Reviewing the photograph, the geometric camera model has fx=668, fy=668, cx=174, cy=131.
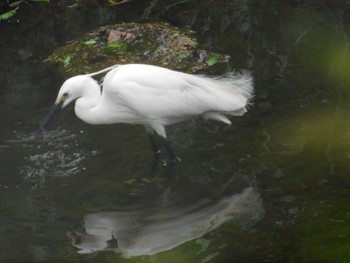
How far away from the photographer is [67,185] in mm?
6070

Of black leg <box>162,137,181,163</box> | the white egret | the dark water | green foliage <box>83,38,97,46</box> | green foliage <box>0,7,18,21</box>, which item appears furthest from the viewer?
green foliage <box>0,7,18,21</box>

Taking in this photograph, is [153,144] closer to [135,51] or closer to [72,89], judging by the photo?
[72,89]

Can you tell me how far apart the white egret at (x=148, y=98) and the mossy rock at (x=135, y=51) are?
6.11 feet

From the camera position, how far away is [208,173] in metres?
6.04

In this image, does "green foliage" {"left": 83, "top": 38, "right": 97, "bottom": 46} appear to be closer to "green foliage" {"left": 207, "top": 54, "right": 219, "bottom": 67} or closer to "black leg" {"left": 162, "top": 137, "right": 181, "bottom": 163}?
"green foliage" {"left": 207, "top": 54, "right": 219, "bottom": 67}

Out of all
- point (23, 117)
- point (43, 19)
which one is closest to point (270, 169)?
point (23, 117)

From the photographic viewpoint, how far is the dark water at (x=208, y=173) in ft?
16.1

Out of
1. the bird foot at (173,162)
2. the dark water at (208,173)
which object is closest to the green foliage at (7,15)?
the dark water at (208,173)

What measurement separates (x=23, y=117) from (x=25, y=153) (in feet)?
2.87

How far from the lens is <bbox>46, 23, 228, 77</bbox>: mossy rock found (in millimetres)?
8352

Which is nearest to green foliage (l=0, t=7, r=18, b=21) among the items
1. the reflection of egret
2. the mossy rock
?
the mossy rock

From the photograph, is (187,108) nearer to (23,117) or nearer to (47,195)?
(47,195)

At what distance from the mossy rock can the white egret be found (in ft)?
6.11

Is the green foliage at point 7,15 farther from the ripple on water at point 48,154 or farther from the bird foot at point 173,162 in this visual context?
the bird foot at point 173,162
